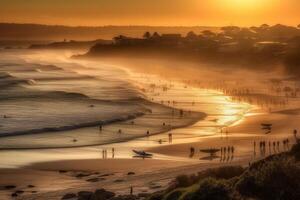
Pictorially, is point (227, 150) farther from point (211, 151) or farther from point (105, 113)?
point (105, 113)

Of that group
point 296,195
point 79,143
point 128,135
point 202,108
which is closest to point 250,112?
point 202,108

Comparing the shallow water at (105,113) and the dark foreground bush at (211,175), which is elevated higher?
the shallow water at (105,113)

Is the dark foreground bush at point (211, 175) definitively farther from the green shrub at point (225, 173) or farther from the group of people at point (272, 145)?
the group of people at point (272, 145)

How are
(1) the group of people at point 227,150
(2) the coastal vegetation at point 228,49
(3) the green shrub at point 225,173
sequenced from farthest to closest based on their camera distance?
1. (2) the coastal vegetation at point 228,49
2. (1) the group of people at point 227,150
3. (3) the green shrub at point 225,173

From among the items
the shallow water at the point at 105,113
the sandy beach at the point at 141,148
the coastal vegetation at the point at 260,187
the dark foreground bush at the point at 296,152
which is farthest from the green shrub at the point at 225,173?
the shallow water at the point at 105,113

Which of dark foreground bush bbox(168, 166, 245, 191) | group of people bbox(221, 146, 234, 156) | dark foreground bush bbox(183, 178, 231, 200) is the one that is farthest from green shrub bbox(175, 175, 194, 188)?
group of people bbox(221, 146, 234, 156)

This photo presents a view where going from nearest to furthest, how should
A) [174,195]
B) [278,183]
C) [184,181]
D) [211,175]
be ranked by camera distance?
[278,183] < [174,195] < [184,181] < [211,175]

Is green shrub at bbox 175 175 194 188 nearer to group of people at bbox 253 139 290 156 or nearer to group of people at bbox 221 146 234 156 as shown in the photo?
group of people at bbox 221 146 234 156

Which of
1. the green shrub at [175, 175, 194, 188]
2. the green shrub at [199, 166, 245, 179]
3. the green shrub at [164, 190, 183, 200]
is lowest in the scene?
the green shrub at [164, 190, 183, 200]

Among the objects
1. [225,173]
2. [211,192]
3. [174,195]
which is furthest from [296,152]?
[211,192]

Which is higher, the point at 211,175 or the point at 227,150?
the point at 227,150

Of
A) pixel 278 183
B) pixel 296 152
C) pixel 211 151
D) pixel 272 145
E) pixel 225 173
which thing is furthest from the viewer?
pixel 272 145
